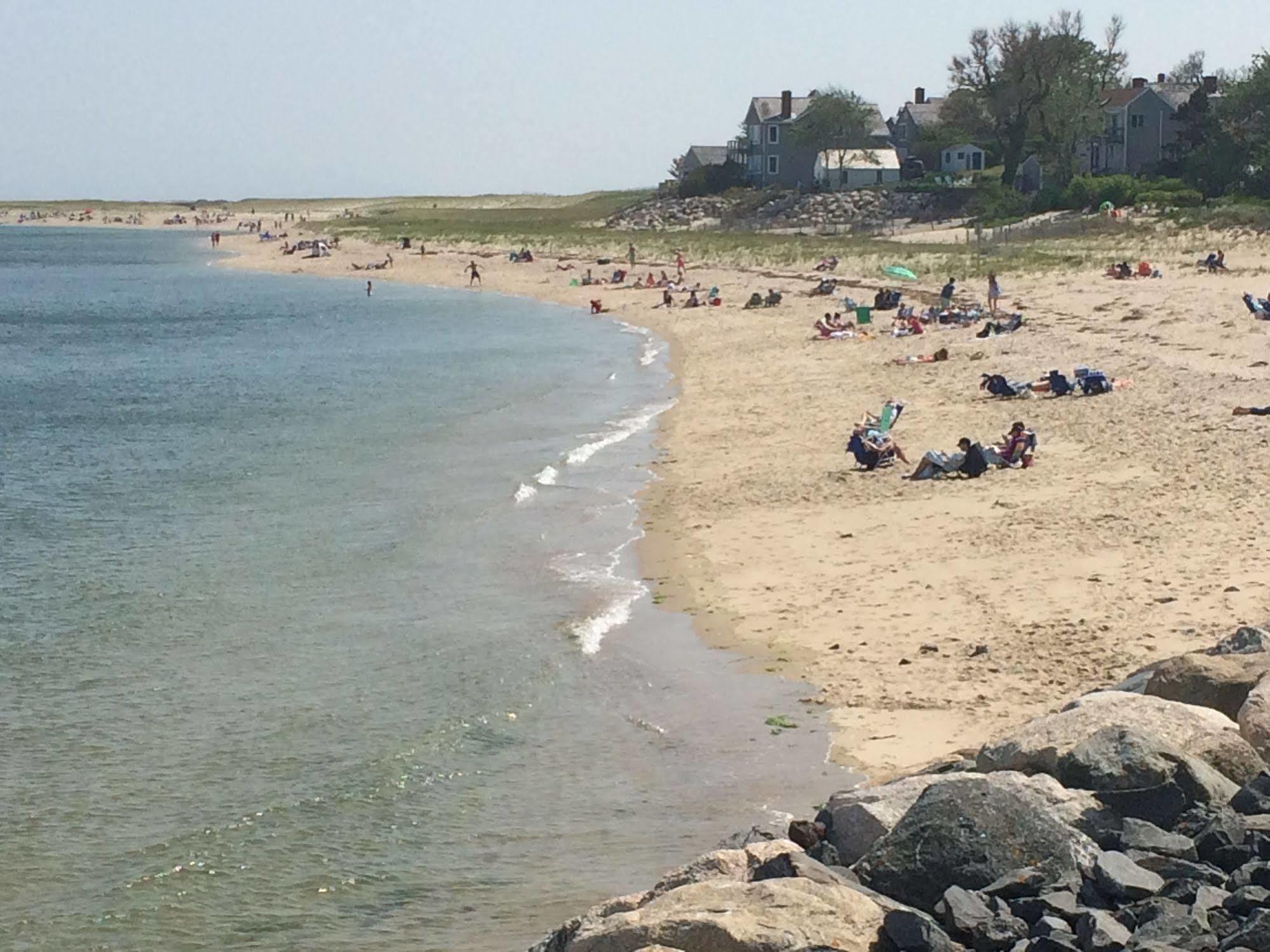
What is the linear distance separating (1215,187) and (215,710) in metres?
66.5

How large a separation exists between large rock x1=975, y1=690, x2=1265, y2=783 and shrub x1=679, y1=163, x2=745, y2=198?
98114 millimetres

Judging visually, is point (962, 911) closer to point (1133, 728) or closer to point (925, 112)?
point (1133, 728)

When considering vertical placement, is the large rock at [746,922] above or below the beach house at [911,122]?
below

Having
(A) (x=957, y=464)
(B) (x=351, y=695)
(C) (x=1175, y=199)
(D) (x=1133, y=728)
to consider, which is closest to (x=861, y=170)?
(C) (x=1175, y=199)

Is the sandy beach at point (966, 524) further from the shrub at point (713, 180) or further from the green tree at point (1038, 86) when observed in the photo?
the shrub at point (713, 180)

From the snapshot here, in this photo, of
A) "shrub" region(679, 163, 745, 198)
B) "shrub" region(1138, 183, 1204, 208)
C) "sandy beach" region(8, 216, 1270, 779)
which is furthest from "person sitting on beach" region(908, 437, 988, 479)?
"shrub" region(679, 163, 745, 198)

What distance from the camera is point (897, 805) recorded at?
325 inches

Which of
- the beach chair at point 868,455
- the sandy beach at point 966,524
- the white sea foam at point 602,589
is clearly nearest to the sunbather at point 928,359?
the sandy beach at point 966,524

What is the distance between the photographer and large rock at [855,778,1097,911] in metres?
7.30

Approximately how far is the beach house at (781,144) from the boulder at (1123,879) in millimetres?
96792

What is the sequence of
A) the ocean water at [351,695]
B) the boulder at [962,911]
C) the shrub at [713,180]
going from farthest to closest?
the shrub at [713,180], the ocean water at [351,695], the boulder at [962,911]

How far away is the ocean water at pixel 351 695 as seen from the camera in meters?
10.1

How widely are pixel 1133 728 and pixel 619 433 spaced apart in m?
19.9

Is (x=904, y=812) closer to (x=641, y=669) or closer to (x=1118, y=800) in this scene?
(x=1118, y=800)
